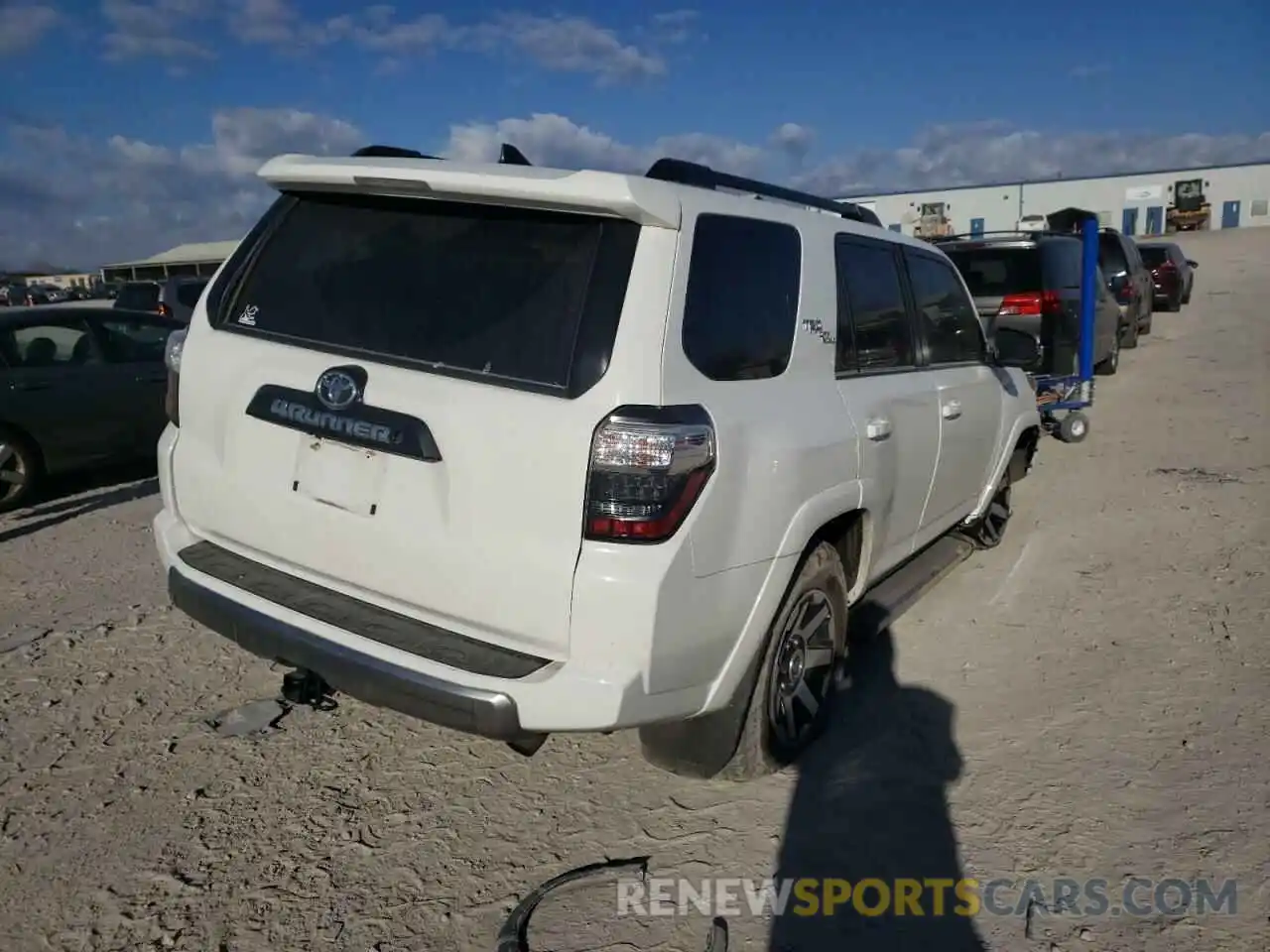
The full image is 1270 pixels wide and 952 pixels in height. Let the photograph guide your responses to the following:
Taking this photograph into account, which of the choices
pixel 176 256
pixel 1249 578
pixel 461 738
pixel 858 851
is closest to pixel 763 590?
pixel 858 851

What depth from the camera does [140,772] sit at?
3.34 meters

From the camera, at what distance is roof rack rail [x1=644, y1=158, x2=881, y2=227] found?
3166 mm

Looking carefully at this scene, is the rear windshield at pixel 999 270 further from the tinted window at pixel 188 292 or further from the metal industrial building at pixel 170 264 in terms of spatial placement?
the metal industrial building at pixel 170 264

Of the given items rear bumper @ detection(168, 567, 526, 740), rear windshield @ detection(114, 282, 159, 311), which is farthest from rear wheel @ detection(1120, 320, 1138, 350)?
rear windshield @ detection(114, 282, 159, 311)

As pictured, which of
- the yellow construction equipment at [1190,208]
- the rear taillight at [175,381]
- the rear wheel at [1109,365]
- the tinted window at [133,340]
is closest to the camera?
the rear taillight at [175,381]

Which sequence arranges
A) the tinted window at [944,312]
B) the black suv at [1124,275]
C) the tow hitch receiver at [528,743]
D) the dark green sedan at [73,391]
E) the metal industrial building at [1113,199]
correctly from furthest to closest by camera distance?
the metal industrial building at [1113,199] < the black suv at [1124,275] < the dark green sedan at [73,391] < the tinted window at [944,312] < the tow hitch receiver at [528,743]

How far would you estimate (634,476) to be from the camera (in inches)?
98.3

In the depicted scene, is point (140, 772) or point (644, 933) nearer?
point (644, 933)

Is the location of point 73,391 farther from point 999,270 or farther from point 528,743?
point 999,270

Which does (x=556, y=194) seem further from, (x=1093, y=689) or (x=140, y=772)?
(x=1093, y=689)

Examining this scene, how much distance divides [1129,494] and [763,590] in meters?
5.44

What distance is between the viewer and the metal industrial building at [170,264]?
6681 cm

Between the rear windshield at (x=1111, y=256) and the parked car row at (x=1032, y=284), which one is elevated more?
the rear windshield at (x=1111, y=256)

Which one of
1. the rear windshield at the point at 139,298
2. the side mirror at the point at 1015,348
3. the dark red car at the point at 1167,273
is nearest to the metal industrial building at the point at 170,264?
the rear windshield at the point at 139,298
